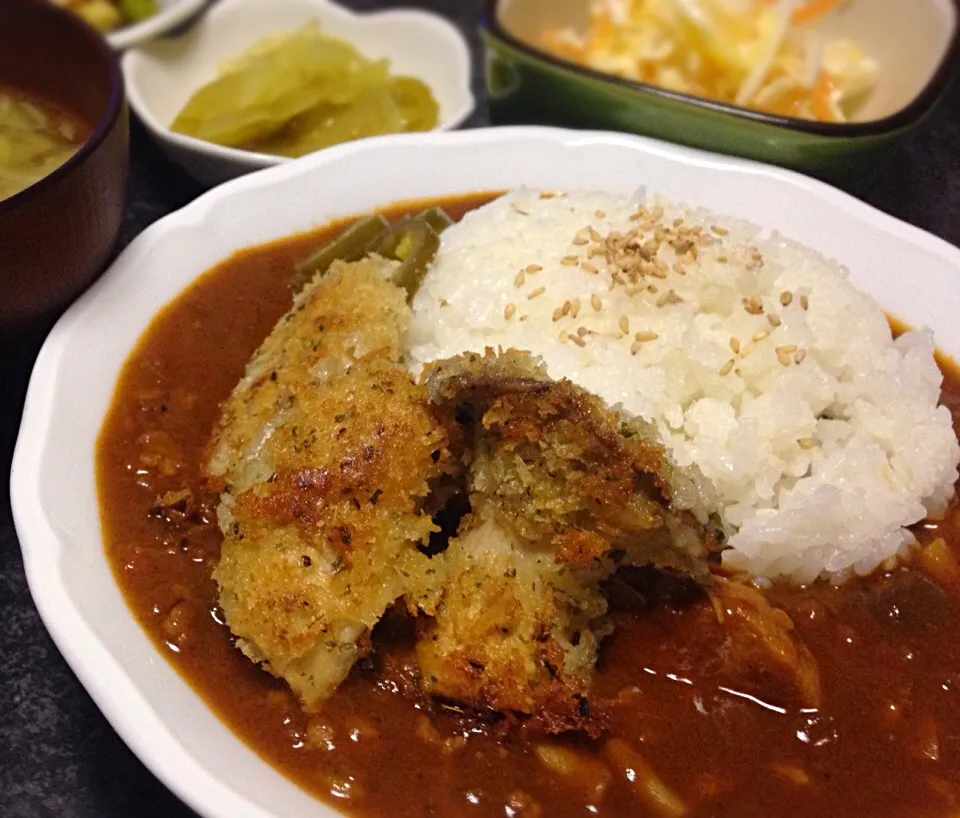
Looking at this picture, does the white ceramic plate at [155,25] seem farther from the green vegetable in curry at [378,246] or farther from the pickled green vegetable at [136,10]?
the green vegetable in curry at [378,246]

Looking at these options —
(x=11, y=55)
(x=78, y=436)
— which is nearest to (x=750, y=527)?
(x=78, y=436)

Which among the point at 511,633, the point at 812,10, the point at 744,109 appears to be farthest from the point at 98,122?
the point at 812,10

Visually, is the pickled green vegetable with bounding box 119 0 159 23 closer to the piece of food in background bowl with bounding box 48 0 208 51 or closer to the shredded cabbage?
the piece of food in background bowl with bounding box 48 0 208 51

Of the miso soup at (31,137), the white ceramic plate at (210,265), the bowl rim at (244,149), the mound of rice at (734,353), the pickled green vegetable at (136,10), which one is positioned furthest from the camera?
the pickled green vegetable at (136,10)

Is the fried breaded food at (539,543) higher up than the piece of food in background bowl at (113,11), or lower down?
higher up

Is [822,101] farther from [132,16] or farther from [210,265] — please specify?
[132,16]

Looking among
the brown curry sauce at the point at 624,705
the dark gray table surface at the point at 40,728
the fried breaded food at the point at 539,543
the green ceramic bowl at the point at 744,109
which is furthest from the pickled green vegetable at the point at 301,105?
the fried breaded food at the point at 539,543
